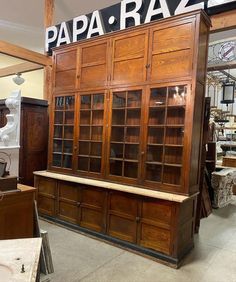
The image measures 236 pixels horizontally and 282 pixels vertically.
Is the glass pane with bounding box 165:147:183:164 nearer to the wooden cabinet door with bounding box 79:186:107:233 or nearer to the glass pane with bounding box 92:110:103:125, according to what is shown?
the wooden cabinet door with bounding box 79:186:107:233

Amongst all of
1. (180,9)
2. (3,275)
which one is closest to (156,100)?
(180,9)

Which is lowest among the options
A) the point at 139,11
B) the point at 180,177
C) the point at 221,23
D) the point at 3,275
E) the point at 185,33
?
the point at 3,275

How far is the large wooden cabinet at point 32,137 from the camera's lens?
13.9 ft

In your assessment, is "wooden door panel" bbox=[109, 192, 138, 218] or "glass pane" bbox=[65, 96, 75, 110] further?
"glass pane" bbox=[65, 96, 75, 110]

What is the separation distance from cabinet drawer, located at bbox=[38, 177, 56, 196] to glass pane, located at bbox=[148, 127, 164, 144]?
5.59 feet

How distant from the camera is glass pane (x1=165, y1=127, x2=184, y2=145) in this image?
9.52 feet

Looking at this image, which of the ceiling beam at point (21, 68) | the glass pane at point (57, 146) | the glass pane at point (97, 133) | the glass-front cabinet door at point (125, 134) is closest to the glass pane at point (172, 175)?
the glass-front cabinet door at point (125, 134)

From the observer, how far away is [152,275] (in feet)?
8.46

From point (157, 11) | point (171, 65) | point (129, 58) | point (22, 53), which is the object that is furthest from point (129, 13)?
point (22, 53)

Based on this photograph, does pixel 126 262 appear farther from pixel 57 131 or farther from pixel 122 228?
pixel 57 131

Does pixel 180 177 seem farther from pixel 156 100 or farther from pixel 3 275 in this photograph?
pixel 3 275

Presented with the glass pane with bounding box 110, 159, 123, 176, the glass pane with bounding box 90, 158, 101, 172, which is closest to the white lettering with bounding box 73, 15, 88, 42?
the glass pane with bounding box 90, 158, 101, 172

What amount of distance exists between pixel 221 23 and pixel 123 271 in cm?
307

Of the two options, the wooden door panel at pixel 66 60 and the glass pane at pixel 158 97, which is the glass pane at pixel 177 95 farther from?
the wooden door panel at pixel 66 60
